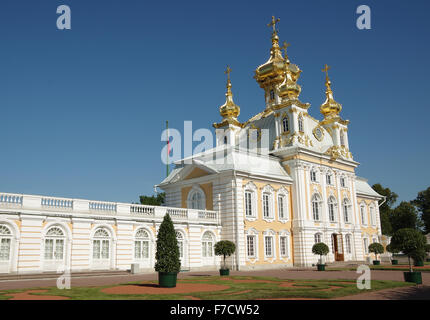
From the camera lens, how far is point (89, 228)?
22203mm

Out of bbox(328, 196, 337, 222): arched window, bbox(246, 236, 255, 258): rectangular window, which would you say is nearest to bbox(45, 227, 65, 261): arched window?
bbox(246, 236, 255, 258): rectangular window

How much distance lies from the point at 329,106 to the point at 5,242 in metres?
30.9

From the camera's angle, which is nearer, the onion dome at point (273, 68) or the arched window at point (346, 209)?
the arched window at point (346, 209)

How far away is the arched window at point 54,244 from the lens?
2081cm

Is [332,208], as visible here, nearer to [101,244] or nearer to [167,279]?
[101,244]

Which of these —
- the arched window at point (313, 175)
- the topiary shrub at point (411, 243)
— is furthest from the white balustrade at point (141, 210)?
the arched window at point (313, 175)

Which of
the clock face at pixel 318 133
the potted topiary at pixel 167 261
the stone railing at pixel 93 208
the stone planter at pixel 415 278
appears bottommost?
the stone planter at pixel 415 278

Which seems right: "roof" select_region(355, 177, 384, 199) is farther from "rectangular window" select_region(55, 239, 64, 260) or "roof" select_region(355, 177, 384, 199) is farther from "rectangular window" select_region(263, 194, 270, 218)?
"rectangular window" select_region(55, 239, 64, 260)

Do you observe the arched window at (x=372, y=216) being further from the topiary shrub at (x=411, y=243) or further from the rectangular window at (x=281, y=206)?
the topiary shrub at (x=411, y=243)

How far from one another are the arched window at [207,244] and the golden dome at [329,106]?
62.0 ft

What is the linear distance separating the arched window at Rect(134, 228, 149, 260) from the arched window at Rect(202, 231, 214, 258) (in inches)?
182
